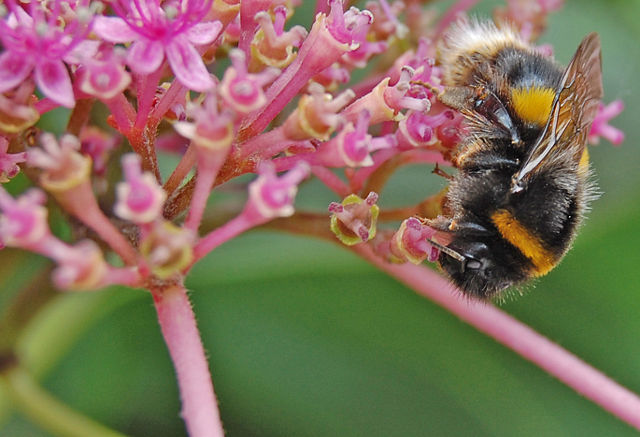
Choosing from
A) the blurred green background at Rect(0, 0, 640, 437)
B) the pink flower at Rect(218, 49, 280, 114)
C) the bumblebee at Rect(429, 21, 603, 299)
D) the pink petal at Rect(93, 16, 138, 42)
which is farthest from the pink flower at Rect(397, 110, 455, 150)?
the blurred green background at Rect(0, 0, 640, 437)

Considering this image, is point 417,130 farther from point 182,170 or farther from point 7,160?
point 7,160

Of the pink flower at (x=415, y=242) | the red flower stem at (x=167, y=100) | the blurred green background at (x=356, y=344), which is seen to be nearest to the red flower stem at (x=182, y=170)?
the red flower stem at (x=167, y=100)

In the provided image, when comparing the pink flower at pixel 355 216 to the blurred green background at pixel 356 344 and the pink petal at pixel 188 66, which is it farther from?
the blurred green background at pixel 356 344

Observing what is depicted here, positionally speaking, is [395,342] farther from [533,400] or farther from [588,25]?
[588,25]

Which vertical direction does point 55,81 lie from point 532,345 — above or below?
above

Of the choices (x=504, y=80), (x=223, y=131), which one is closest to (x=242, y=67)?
(x=223, y=131)

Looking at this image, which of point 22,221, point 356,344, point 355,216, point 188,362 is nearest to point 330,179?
point 355,216
